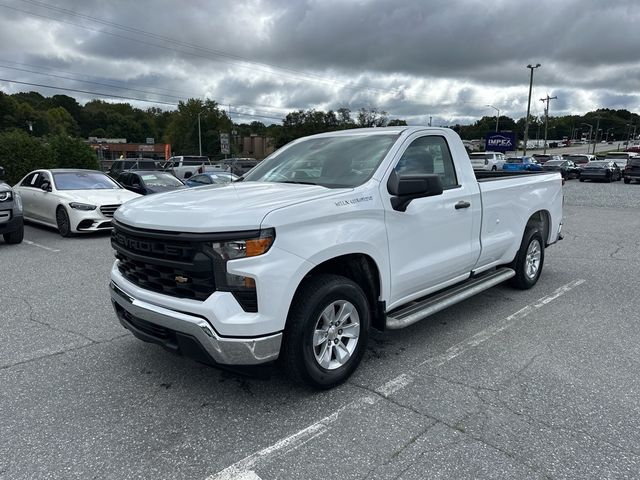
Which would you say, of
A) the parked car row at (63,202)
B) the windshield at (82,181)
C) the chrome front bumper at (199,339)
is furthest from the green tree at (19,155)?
the chrome front bumper at (199,339)

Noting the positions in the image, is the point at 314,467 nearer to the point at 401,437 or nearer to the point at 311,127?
the point at 401,437

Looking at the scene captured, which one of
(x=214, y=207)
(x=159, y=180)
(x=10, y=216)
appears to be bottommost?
(x=10, y=216)

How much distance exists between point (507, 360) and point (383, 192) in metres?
1.79

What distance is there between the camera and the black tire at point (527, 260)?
18.6ft

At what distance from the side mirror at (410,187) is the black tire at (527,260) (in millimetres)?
2622

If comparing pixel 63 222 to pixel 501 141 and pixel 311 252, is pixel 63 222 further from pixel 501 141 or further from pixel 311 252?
pixel 501 141

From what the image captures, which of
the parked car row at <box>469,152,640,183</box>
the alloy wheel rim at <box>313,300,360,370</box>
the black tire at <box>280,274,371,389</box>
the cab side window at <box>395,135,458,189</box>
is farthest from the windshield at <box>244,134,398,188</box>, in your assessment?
the parked car row at <box>469,152,640,183</box>

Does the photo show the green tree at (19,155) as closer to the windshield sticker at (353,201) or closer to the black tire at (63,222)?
the black tire at (63,222)

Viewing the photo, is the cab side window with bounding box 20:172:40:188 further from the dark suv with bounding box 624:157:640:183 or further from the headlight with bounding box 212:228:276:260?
the dark suv with bounding box 624:157:640:183

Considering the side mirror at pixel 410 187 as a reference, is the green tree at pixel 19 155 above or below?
above

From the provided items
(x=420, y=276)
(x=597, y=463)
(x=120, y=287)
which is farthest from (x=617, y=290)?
(x=120, y=287)

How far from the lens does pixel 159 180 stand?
1351 cm

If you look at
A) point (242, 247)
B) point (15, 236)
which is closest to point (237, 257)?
point (242, 247)

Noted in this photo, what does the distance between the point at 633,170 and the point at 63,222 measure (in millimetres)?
32373
